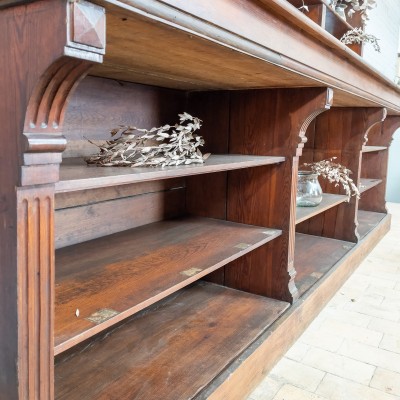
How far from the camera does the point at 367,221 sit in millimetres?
3785

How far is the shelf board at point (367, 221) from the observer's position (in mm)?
3410

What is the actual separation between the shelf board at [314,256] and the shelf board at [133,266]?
1.69ft

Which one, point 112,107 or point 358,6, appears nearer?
point 112,107

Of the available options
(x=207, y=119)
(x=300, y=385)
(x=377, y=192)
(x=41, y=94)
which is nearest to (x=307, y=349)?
(x=300, y=385)

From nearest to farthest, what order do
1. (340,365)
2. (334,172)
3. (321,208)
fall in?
(340,365) → (321,208) → (334,172)

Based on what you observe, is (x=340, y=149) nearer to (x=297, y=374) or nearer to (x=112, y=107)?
(x=297, y=374)

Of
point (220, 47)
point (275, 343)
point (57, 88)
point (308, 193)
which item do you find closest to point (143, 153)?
point (220, 47)

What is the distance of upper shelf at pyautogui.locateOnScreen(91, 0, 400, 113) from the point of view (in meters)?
0.85

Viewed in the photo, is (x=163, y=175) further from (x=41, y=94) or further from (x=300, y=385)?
(x=300, y=385)

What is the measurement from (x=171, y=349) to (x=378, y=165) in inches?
132

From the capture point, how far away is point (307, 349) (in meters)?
1.87

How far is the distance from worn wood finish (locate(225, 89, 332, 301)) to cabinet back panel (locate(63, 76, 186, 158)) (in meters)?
0.34

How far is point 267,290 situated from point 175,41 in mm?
1297

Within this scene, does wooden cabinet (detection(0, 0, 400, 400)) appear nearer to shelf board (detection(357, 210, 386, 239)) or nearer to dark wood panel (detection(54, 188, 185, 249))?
dark wood panel (detection(54, 188, 185, 249))
